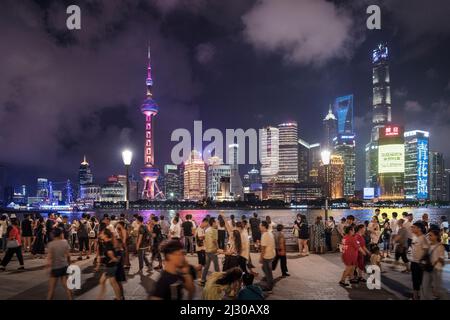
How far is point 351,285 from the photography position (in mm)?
11477

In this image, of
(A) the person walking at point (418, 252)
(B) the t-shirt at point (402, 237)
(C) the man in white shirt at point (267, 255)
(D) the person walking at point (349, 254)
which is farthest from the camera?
(B) the t-shirt at point (402, 237)

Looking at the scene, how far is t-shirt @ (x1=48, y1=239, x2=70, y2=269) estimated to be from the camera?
29.7 feet

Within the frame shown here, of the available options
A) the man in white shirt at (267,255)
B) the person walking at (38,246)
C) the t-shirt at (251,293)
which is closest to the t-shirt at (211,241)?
the man in white shirt at (267,255)

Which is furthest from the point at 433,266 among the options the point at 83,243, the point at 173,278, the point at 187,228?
the point at 83,243

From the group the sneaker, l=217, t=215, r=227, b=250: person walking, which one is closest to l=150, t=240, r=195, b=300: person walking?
the sneaker

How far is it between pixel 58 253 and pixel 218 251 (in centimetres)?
560

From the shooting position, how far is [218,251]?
13.2 meters

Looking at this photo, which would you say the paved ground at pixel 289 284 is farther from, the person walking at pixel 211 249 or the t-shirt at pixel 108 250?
the t-shirt at pixel 108 250

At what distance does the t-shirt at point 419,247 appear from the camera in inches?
356

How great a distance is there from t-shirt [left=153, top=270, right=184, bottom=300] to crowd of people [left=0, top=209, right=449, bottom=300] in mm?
13

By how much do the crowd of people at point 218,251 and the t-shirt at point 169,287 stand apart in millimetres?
13

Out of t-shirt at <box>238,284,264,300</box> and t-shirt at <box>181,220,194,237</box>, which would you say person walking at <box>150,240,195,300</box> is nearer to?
t-shirt at <box>238,284,264,300</box>
